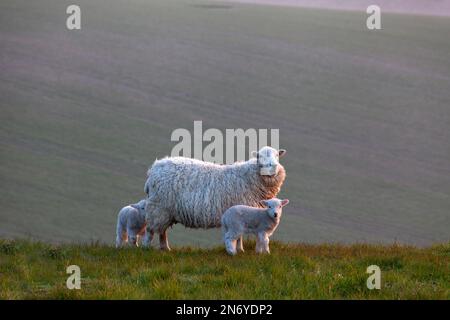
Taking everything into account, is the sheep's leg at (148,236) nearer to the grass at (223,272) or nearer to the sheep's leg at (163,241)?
the sheep's leg at (163,241)

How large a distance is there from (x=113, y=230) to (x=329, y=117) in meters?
23.8

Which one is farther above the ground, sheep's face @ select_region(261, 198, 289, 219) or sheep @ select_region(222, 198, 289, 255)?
sheep's face @ select_region(261, 198, 289, 219)

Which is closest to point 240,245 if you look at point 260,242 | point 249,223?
point 260,242

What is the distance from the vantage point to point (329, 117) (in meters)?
53.8

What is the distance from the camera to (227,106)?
54656 mm

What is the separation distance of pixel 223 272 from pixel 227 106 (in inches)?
1762

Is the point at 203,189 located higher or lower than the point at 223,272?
higher

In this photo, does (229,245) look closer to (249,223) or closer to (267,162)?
(249,223)

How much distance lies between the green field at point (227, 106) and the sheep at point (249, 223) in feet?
60.8

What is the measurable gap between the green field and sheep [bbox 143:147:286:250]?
1751cm

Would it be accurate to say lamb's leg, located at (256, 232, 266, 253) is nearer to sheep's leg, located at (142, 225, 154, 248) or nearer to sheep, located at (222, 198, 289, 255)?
sheep, located at (222, 198, 289, 255)

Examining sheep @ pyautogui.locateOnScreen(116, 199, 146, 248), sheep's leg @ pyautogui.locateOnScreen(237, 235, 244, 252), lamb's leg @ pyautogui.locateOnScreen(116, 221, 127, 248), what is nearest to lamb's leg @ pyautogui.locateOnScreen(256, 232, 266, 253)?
sheep's leg @ pyautogui.locateOnScreen(237, 235, 244, 252)

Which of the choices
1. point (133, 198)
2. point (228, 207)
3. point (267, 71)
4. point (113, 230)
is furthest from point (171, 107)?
point (228, 207)

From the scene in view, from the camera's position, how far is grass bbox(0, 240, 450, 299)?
356 inches
